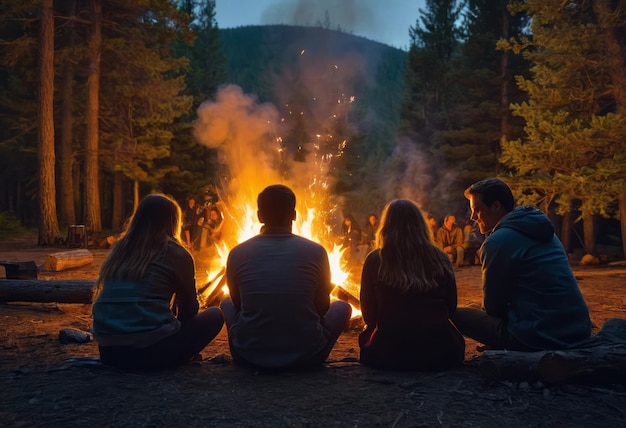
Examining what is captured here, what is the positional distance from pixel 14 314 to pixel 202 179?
950 inches

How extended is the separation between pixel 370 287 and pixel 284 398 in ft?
3.89

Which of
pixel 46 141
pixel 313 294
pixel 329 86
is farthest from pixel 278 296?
pixel 329 86

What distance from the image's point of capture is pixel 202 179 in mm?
31016

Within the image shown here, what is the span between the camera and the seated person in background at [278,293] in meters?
4.26

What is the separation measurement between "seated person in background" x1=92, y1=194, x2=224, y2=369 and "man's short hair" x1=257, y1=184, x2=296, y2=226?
750 millimetres

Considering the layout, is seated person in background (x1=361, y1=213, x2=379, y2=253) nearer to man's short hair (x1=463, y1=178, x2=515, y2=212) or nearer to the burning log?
the burning log

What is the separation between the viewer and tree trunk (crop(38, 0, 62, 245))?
63.8ft

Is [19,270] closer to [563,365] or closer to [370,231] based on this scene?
[563,365]

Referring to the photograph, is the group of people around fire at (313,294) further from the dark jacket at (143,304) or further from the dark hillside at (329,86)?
the dark hillside at (329,86)

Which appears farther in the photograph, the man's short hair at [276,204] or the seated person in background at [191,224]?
the seated person in background at [191,224]

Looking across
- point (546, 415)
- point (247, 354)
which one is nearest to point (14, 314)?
point (247, 354)

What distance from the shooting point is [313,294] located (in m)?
4.41

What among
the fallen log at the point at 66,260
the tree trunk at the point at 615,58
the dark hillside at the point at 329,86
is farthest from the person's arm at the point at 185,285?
the dark hillside at the point at 329,86

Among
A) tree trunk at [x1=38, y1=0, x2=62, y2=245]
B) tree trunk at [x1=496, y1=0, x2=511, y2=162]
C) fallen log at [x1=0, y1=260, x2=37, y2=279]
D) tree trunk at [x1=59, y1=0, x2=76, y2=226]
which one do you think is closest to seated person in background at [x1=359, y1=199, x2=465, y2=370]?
fallen log at [x1=0, y1=260, x2=37, y2=279]
